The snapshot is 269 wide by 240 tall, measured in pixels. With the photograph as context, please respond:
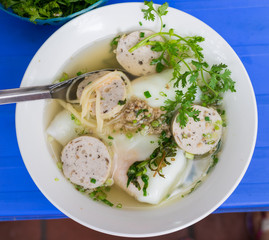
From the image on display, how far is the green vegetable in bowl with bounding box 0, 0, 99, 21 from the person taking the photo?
3.82ft

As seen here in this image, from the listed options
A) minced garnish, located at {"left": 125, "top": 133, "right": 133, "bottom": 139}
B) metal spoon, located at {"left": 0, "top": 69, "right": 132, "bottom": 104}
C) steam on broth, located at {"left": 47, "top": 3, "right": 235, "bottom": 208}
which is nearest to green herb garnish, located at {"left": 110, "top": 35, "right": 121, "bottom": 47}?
steam on broth, located at {"left": 47, "top": 3, "right": 235, "bottom": 208}

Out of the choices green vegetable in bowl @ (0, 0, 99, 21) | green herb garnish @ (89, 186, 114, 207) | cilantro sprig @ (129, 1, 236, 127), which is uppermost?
green vegetable in bowl @ (0, 0, 99, 21)

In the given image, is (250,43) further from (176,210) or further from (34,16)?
(34,16)

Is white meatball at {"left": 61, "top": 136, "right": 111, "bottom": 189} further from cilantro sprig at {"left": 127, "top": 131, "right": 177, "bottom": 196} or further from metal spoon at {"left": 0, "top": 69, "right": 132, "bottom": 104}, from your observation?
metal spoon at {"left": 0, "top": 69, "right": 132, "bottom": 104}

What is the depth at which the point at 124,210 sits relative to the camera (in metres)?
1.18

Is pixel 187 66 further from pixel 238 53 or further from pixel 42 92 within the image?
pixel 42 92

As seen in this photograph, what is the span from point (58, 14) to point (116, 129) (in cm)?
53

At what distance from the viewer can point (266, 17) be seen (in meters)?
1.37

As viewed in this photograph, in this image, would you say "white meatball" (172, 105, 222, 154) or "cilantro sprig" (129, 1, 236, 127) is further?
"white meatball" (172, 105, 222, 154)

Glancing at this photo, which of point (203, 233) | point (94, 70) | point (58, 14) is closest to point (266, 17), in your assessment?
point (94, 70)

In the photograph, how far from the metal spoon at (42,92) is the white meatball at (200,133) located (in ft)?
1.12

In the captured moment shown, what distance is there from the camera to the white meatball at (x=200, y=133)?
3.90 ft

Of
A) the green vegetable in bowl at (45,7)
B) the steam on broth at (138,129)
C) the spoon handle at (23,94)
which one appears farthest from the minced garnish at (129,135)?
the green vegetable in bowl at (45,7)

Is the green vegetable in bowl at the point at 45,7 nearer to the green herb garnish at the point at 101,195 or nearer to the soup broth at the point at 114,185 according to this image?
the soup broth at the point at 114,185
